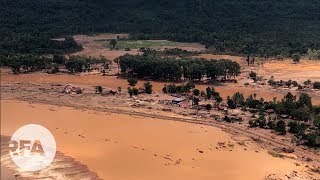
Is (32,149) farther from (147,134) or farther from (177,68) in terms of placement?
(177,68)

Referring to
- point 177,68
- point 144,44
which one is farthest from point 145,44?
point 177,68

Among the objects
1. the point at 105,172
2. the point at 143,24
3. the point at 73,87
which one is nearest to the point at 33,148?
the point at 105,172

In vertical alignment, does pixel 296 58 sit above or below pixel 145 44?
below

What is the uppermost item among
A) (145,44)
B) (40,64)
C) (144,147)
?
(145,44)

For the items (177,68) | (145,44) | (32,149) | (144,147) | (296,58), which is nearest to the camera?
(32,149)

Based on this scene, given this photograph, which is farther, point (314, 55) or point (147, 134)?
point (314, 55)

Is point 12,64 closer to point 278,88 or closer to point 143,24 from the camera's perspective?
point 278,88

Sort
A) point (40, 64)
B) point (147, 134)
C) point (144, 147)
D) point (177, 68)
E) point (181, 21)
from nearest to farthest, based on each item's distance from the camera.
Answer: point (144, 147) < point (147, 134) < point (177, 68) < point (40, 64) < point (181, 21)

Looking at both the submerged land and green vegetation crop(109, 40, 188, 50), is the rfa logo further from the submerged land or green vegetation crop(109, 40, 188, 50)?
green vegetation crop(109, 40, 188, 50)
